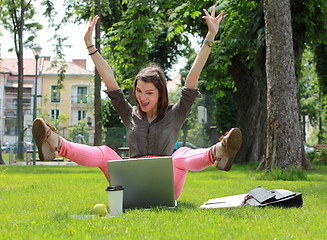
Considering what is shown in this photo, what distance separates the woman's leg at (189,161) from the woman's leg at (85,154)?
24.4 inches

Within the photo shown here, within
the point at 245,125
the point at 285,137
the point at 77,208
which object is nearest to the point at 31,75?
the point at 245,125

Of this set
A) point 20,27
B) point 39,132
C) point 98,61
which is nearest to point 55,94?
point 20,27

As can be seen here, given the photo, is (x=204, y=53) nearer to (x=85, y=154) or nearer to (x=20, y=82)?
(x=85, y=154)

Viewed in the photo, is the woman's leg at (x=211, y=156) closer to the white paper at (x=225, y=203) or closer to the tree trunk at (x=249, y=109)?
the white paper at (x=225, y=203)

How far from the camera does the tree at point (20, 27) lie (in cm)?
2359

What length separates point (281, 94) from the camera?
9656 mm

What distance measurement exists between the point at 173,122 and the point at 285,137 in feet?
18.0

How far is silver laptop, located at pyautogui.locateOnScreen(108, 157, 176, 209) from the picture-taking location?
3957 mm

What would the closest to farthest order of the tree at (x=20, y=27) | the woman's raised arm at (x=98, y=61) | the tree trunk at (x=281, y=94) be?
1. the woman's raised arm at (x=98, y=61)
2. the tree trunk at (x=281, y=94)
3. the tree at (x=20, y=27)

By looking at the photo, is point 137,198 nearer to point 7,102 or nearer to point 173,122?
point 173,122

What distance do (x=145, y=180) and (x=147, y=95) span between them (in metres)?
0.97

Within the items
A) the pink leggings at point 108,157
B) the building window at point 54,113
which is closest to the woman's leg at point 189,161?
the pink leggings at point 108,157

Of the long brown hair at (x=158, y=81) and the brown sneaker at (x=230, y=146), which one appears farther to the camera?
the long brown hair at (x=158, y=81)

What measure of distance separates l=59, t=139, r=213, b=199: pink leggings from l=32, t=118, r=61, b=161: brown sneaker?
116 millimetres
